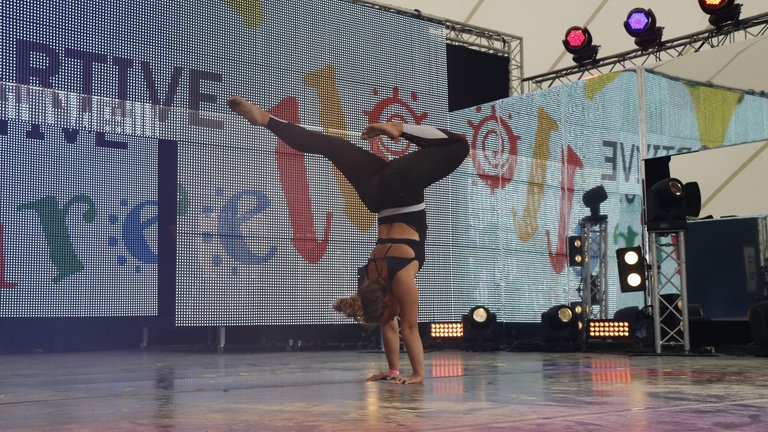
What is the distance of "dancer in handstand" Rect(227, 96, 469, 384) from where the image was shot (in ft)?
14.5

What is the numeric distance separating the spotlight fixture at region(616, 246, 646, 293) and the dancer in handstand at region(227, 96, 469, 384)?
146 inches

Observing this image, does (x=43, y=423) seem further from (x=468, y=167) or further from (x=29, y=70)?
(x=468, y=167)

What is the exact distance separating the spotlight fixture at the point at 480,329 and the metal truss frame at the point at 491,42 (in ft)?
12.6

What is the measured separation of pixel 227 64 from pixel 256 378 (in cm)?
494

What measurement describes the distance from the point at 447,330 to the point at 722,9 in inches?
174

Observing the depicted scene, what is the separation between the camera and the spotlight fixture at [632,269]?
797 cm

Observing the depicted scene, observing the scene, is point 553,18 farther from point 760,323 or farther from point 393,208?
point 393,208

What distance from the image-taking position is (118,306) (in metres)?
9.19

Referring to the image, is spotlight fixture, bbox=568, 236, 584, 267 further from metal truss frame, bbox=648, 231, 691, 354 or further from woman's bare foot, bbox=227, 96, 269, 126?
woman's bare foot, bbox=227, 96, 269, 126

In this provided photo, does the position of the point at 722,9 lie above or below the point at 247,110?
above

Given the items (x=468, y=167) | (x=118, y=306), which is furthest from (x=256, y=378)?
(x=468, y=167)

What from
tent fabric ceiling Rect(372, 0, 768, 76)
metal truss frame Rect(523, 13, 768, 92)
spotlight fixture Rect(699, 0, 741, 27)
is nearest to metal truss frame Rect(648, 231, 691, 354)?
metal truss frame Rect(523, 13, 768, 92)

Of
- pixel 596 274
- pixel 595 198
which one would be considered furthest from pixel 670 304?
Answer: pixel 595 198

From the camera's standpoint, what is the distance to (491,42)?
12297mm
